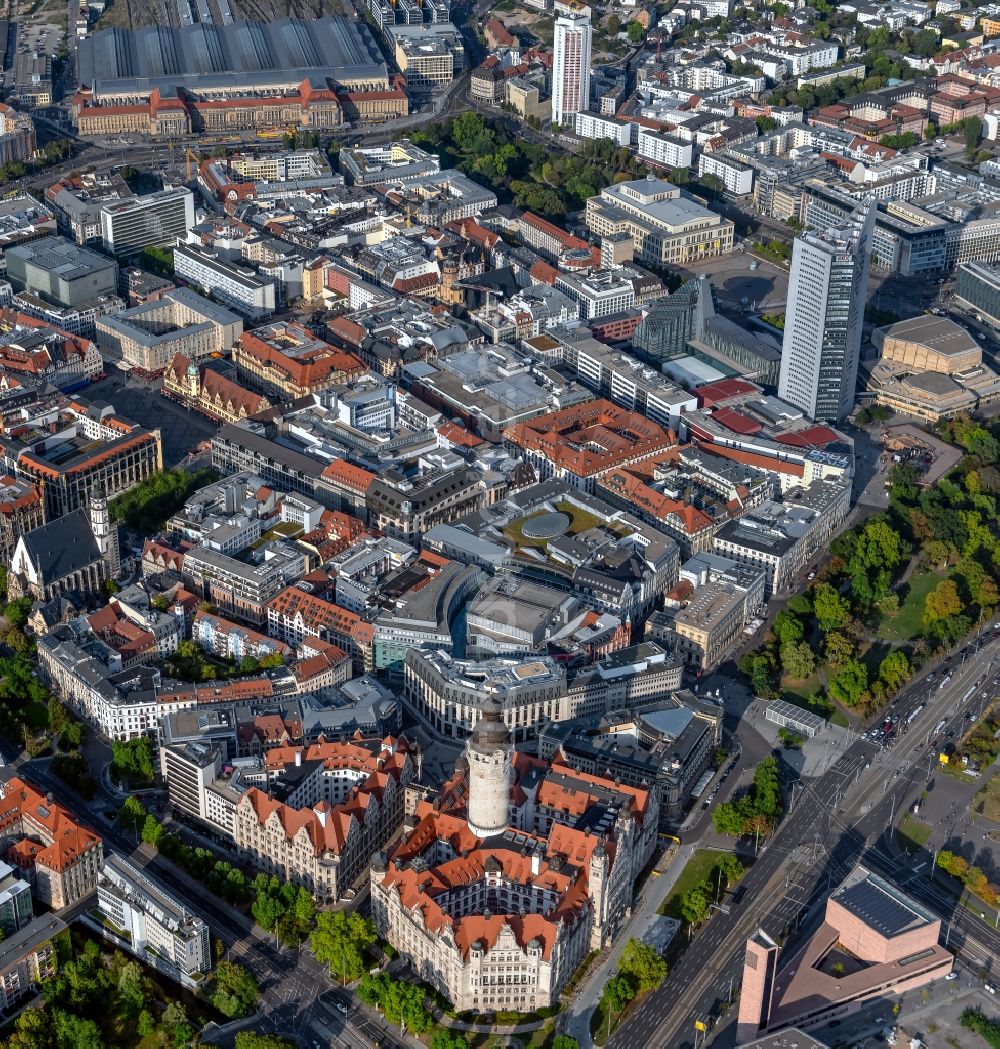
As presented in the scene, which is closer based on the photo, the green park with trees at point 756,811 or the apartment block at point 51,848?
the apartment block at point 51,848

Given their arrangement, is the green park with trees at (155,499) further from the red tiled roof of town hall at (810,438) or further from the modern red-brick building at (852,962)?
the modern red-brick building at (852,962)

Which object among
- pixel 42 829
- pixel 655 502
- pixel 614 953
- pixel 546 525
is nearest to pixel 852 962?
pixel 614 953

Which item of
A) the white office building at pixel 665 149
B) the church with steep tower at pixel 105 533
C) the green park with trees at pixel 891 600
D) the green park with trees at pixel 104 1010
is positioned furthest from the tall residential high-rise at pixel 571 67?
the green park with trees at pixel 104 1010

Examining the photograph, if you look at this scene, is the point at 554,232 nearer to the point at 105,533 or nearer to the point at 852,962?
the point at 105,533

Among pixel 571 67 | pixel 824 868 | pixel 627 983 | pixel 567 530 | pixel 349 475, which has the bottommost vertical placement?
pixel 824 868

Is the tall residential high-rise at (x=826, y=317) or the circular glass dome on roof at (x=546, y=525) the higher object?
the tall residential high-rise at (x=826, y=317)

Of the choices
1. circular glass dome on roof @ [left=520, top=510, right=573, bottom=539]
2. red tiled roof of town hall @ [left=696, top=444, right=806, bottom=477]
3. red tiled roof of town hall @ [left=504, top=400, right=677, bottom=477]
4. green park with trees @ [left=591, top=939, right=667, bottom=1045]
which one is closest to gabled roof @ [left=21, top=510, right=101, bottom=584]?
circular glass dome on roof @ [left=520, top=510, right=573, bottom=539]

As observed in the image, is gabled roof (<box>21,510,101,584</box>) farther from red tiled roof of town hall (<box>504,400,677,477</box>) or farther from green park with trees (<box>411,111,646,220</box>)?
green park with trees (<box>411,111,646,220</box>)
